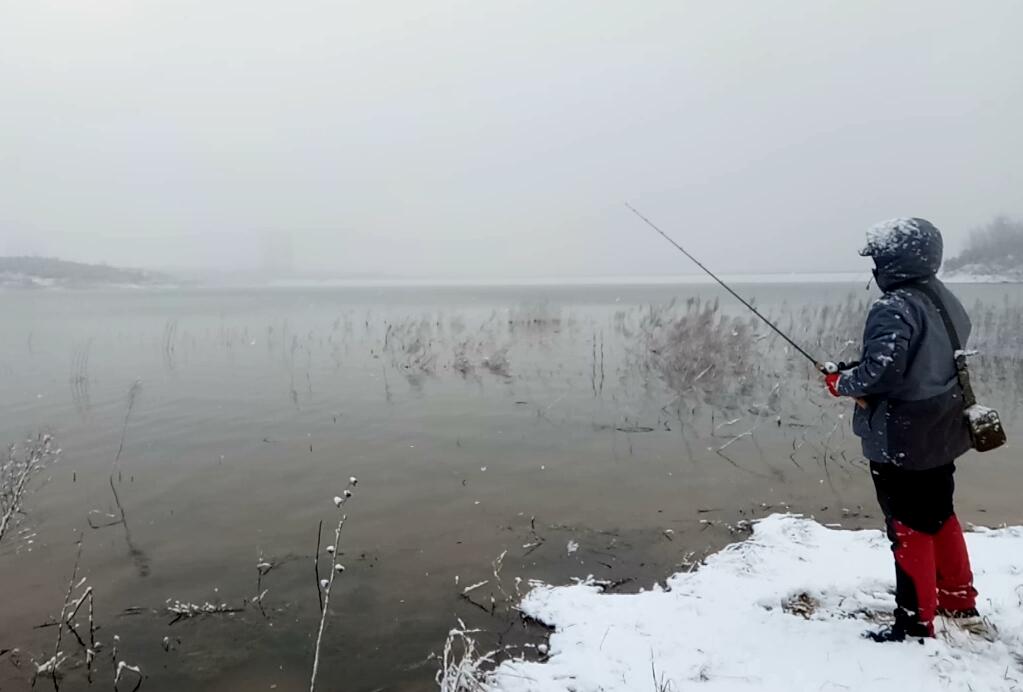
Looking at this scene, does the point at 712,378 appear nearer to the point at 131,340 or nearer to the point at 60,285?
the point at 131,340

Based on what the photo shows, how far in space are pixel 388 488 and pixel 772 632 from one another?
5510mm

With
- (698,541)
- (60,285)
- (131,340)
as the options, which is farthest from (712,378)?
(60,285)

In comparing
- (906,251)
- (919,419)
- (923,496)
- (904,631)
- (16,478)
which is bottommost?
(16,478)

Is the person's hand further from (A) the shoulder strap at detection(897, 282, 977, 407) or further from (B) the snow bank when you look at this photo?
(B) the snow bank

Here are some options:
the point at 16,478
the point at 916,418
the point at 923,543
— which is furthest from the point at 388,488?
the point at 916,418

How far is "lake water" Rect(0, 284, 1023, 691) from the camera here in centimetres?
493

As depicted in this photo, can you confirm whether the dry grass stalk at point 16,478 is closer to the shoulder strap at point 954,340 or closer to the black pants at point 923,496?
the black pants at point 923,496

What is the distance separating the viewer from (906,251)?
12.0ft

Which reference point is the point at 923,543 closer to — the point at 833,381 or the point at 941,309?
the point at 833,381

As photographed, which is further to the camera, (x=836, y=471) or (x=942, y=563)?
(x=836, y=471)

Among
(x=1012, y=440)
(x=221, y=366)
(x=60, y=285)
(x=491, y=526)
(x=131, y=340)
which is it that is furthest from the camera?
(x=60, y=285)

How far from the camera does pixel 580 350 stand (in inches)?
880

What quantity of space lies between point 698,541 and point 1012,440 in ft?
25.7

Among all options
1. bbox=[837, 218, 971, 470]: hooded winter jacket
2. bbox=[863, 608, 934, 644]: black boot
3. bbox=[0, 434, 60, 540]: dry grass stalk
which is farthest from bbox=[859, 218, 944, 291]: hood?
bbox=[0, 434, 60, 540]: dry grass stalk
